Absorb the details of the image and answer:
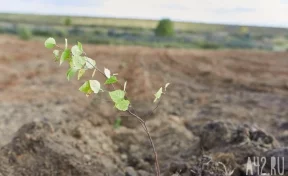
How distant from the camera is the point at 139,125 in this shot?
10.5 metres

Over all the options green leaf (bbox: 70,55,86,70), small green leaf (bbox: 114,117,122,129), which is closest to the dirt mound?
small green leaf (bbox: 114,117,122,129)

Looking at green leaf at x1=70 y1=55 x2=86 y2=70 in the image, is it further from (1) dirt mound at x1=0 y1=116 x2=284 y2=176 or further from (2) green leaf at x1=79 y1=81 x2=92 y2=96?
(1) dirt mound at x1=0 y1=116 x2=284 y2=176

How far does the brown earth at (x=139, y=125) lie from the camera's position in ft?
22.1

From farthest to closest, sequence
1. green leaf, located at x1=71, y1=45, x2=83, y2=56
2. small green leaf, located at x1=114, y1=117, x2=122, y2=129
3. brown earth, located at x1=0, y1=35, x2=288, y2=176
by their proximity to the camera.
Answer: small green leaf, located at x1=114, y1=117, x2=122, y2=129 → brown earth, located at x1=0, y1=35, x2=288, y2=176 → green leaf, located at x1=71, y1=45, x2=83, y2=56

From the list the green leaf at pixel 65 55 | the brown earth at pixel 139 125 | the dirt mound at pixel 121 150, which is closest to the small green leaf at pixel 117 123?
the brown earth at pixel 139 125

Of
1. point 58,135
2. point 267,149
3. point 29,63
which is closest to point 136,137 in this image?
point 58,135

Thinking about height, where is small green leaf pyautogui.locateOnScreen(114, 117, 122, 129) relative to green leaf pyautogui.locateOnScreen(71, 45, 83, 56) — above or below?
below

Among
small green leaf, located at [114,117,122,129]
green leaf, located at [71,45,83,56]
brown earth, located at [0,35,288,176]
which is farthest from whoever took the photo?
small green leaf, located at [114,117,122,129]

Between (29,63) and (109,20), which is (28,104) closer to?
(29,63)

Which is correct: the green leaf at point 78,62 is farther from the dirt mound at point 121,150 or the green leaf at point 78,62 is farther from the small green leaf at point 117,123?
the small green leaf at point 117,123

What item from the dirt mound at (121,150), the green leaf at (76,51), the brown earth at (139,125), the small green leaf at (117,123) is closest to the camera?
the green leaf at (76,51)

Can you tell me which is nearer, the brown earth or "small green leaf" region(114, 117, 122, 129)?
the brown earth

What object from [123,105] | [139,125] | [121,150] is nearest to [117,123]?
[139,125]

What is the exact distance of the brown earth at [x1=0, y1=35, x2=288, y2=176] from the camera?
6.75 metres
